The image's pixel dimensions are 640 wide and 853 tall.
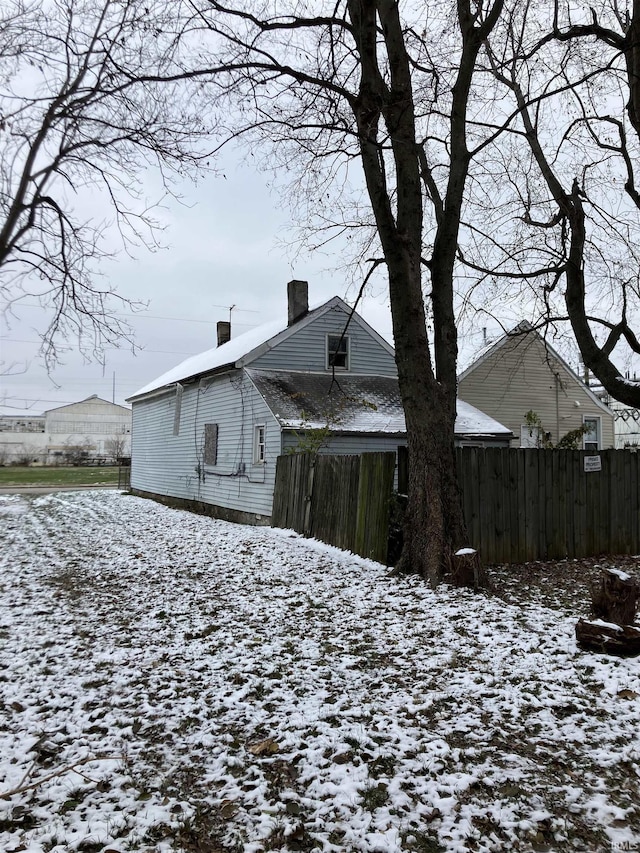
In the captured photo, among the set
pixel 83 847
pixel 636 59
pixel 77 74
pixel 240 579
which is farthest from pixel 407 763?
pixel 636 59

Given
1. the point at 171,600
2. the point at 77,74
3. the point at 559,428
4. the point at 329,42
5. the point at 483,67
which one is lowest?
the point at 171,600

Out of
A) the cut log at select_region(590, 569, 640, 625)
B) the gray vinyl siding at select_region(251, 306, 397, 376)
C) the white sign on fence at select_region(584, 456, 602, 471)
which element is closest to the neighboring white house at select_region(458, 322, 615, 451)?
the gray vinyl siding at select_region(251, 306, 397, 376)

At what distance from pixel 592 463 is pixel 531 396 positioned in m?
14.7

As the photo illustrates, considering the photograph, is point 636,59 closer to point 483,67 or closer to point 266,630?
point 483,67

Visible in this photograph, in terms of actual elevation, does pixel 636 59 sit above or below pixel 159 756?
above

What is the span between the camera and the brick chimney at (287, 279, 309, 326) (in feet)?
59.7

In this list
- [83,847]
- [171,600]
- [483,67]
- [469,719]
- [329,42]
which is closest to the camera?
[83,847]

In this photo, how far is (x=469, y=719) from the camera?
155 inches

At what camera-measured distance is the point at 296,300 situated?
1822cm

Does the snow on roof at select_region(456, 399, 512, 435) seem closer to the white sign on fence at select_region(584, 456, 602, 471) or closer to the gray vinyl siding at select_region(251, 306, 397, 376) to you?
the gray vinyl siding at select_region(251, 306, 397, 376)

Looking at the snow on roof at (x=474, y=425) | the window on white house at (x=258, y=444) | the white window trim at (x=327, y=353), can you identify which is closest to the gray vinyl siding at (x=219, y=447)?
the window on white house at (x=258, y=444)

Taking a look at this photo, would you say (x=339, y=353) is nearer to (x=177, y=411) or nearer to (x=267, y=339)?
(x=267, y=339)

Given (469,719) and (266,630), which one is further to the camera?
(266,630)

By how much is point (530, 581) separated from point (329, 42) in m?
7.38
